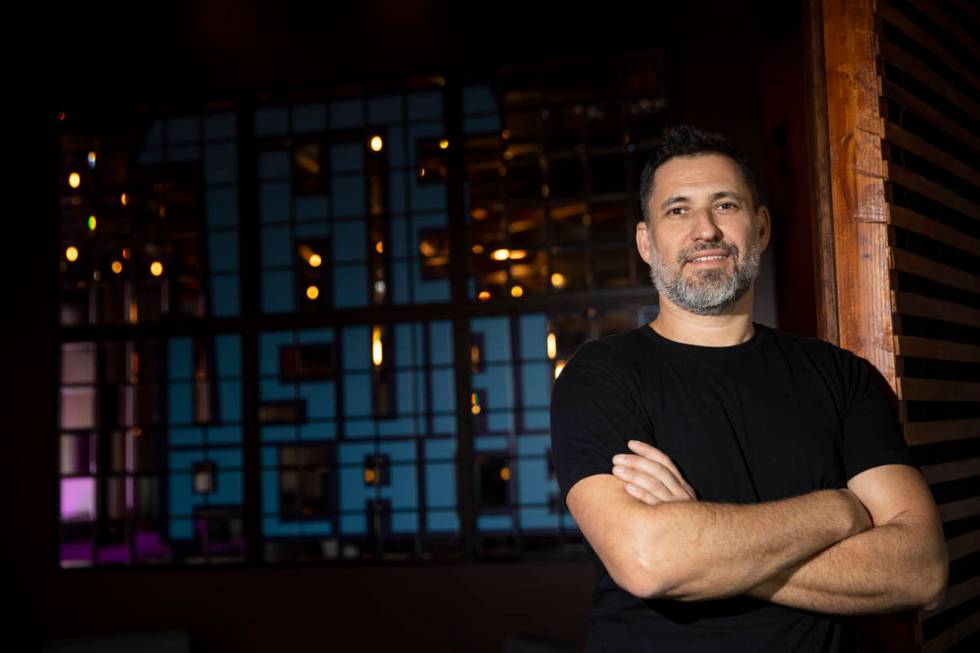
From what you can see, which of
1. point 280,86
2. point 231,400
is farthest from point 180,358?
point 280,86

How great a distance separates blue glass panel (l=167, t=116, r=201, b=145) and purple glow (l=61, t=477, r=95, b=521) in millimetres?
1768

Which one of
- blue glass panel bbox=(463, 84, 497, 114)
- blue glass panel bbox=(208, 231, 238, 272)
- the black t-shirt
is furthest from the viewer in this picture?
blue glass panel bbox=(208, 231, 238, 272)

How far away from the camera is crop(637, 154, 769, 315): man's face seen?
1951 millimetres

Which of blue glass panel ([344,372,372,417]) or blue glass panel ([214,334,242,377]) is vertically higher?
blue glass panel ([214,334,242,377])

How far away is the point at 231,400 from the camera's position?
174 inches

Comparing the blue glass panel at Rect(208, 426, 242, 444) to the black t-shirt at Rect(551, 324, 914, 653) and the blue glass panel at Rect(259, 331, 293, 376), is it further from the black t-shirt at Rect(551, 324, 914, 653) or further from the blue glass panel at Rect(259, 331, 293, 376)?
the black t-shirt at Rect(551, 324, 914, 653)

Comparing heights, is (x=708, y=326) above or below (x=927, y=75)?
below

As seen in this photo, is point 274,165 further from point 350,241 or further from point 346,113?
point 350,241

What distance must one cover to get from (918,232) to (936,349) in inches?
11.3

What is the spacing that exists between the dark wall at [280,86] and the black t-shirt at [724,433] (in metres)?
2.18

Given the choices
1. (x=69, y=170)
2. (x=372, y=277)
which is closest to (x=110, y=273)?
(x=69, y=170)

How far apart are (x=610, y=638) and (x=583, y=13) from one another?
123 inches

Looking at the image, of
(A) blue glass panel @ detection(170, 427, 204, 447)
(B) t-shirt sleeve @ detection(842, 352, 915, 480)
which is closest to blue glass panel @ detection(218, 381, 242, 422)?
(A) blue glass panel @ detection(170, 427, 204, 447)

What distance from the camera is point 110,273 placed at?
4551 mm
